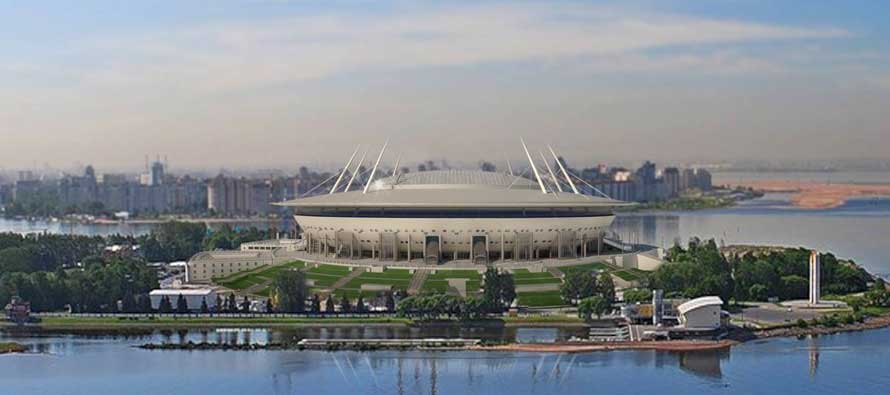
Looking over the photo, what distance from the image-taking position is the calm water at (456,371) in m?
16.0

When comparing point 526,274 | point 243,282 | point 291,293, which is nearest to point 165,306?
point 291,293

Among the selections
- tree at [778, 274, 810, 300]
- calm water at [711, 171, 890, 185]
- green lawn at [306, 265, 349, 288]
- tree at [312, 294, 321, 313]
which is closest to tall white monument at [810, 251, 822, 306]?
tree at [778, 274, 810, 300]

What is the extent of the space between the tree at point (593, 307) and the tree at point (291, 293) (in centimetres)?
471

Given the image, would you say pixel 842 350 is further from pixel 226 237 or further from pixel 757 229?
pixel 757 229

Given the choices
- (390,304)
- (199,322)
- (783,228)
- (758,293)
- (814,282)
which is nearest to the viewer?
(199,322)

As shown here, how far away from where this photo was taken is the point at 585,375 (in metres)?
16.7

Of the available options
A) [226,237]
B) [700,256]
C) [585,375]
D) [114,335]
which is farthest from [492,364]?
[226,237]

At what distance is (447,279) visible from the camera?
24.5 metres

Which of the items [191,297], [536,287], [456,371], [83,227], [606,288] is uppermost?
[83,227]

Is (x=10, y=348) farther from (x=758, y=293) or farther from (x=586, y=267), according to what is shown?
(x=758, y=293)

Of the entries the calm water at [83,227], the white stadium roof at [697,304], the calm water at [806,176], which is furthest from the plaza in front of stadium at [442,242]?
the calm water at [806,176]

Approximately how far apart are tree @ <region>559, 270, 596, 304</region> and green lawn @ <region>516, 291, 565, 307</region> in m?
0.18

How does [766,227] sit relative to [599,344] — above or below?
above

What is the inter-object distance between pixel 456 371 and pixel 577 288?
5517mm
